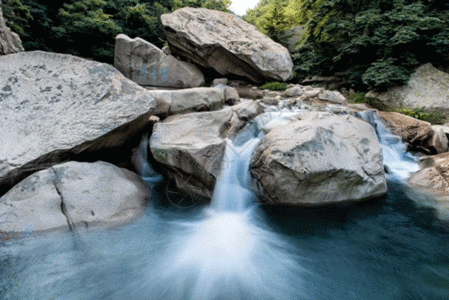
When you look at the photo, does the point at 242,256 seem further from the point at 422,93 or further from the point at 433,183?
the point at 422,93

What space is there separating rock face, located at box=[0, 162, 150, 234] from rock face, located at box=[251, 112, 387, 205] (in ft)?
7.22

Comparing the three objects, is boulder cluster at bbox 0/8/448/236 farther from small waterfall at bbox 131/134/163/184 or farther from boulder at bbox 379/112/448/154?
boulder at bbox 379/112/448/154

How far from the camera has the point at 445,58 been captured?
306 inches

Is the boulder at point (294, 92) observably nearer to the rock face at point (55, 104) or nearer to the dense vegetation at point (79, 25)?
the rock face at point (55, 104)

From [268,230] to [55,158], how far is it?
340 centimetres

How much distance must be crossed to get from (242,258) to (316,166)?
174 cm

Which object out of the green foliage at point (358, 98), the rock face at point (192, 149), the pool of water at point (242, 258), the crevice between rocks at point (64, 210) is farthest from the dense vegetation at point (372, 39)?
the crevice between rocks at point (64, 210)

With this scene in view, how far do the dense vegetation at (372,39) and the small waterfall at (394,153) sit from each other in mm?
2441

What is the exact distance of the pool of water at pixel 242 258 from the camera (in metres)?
2.15

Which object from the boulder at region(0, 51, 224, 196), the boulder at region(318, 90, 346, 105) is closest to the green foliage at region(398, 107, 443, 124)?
the boulder at region(318, 90, 346, 105)

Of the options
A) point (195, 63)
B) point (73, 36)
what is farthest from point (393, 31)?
point (73, 36)

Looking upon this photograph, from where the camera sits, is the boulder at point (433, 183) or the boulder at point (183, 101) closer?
the boulder at point (433, 183)

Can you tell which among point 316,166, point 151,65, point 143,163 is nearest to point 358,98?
point 316,166

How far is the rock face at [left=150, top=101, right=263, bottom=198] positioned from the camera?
3.64m
